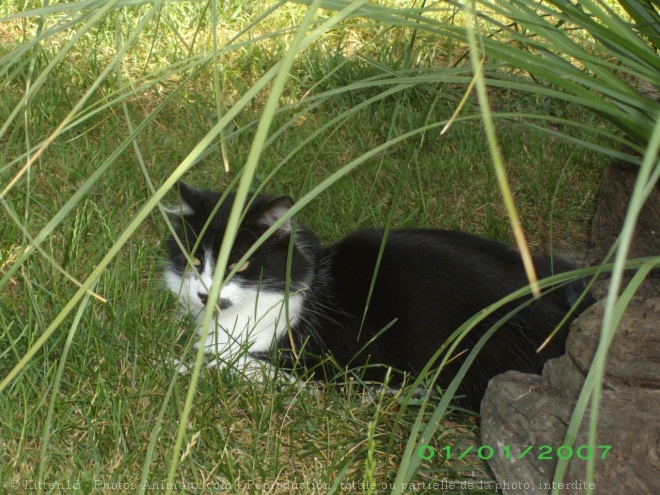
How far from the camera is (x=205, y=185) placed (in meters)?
3.04

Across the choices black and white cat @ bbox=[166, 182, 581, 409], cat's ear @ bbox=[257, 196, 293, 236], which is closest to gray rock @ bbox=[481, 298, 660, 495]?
black and white cat @ bbox=[166, 182, 581, 409]

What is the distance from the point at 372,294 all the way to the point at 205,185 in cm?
100

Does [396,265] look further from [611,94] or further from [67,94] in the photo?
[67,94]

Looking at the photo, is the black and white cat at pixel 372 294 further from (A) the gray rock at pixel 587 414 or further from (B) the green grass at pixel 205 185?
(A) the gray rock at pixel 587 414

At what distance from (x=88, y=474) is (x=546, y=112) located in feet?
8.04

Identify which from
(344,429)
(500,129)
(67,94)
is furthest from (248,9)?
(344,429)

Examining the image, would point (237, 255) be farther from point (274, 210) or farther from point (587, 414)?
point (587, 414)

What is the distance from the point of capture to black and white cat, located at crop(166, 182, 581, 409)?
7.18ft

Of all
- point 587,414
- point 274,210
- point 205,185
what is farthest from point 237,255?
point 587,414

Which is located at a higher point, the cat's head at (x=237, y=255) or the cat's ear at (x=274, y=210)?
the cat's ear at (x=274, y=210)

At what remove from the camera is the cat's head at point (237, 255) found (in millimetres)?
2320

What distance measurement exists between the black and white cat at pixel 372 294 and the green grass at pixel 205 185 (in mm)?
143

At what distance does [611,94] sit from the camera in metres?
1.45

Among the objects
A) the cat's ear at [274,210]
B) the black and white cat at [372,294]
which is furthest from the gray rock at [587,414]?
the cat's ear at [274,210]
